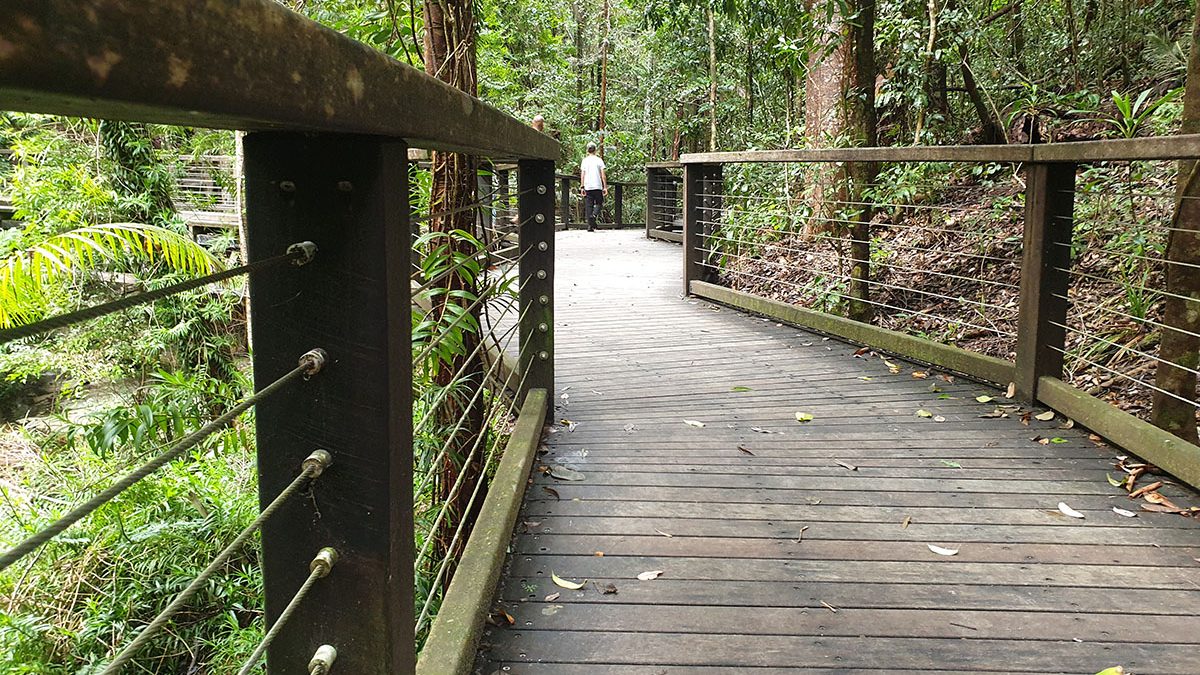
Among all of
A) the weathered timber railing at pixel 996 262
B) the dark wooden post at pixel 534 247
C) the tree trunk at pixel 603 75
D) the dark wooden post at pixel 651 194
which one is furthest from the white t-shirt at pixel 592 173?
the dark wooden post at pixel 534 247

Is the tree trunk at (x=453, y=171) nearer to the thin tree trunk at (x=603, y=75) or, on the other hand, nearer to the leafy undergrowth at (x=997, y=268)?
the leafy undergrowth at (x=997, y=268)

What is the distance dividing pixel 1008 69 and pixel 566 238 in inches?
284

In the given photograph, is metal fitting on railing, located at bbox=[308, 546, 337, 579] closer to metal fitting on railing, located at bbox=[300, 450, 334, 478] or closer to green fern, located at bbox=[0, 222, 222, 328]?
metal fitting on railing, located at bbox=[300, 450, 334, 478]

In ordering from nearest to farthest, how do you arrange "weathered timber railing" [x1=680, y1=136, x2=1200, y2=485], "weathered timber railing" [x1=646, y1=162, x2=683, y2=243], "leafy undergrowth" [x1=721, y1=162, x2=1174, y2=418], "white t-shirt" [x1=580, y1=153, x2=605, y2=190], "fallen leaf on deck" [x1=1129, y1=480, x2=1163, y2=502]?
"fallen leaf on deck" [x1=1129, y1=480, x2=1163, y2=502], "weathered timber railing" [x1=680, y1=136, x2=1200, y2=485], "leafy undergrowth" [x1=721, y1=162, x2=1174, y2=418], "weathered timber railing" [x1=646, y1=162, x2=683, y2=243], "white t-shirt" [x1=580, y1=153, x2=605, y2=190]

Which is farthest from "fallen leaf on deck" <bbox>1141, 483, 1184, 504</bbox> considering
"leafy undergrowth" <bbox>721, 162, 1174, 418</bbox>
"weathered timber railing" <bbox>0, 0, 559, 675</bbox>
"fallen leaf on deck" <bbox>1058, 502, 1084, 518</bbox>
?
"weathered timber railing" <bbox>0, 0, 559, 675</bbox>

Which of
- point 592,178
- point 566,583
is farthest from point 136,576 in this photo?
point 592,178

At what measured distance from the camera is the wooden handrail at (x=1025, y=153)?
290 centimetres

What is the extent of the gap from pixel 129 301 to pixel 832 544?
233 cm

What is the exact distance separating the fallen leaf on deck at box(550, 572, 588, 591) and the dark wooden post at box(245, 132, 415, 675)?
1.17 m

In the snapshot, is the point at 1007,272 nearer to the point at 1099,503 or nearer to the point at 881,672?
the point at 1099,503

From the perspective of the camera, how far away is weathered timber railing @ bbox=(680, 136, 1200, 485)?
3736 mm

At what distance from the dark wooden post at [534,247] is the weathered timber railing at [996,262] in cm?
202

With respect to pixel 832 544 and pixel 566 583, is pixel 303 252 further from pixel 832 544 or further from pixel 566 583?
pixel 832 544

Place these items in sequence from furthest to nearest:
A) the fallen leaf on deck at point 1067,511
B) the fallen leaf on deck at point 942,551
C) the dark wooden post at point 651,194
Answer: the dark wooden post at point 651,194 < the fallen leaf on deck at point 1067,511 < the fallen leaf on deck at point 942,551
